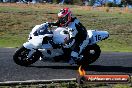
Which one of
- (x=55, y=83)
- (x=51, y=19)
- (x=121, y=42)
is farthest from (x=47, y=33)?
(x=51, y=19)

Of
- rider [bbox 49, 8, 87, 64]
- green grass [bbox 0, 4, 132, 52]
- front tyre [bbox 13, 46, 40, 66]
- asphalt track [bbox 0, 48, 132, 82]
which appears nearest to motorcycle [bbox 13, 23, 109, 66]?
front tyre [bbox 13, 46, 40, 66]

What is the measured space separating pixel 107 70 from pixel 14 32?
655 inches

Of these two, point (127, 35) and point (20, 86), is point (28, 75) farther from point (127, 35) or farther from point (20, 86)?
point (127, 35)

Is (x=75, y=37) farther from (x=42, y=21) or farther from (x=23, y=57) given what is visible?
(x=42, y=21)

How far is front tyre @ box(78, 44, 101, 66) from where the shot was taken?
12.5 m

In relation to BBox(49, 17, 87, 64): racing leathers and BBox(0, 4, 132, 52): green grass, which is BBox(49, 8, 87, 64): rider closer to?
BBox(49, 17, 87, 64): racing leathers

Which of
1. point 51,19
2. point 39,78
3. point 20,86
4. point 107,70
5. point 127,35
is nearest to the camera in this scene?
point 20,86

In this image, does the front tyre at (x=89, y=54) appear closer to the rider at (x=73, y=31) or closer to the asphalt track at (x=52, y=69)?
the asphalt track at (x=52, y=69)

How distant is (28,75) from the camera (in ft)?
34.0

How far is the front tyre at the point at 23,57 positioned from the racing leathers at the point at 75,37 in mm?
940

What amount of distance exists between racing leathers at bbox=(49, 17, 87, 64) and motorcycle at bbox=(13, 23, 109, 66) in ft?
0.28

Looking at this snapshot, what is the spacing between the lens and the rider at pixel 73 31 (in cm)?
1212

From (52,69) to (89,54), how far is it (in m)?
1.46

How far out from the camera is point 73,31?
12086 mm
